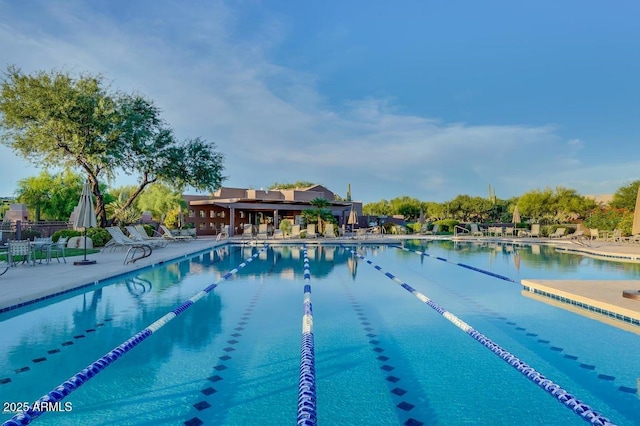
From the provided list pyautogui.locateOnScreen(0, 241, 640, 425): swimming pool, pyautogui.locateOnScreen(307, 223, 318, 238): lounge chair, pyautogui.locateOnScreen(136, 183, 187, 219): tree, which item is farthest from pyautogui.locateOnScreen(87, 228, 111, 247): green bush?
pyautogui.locateOnScreen(136, 183, 187, 219): tree

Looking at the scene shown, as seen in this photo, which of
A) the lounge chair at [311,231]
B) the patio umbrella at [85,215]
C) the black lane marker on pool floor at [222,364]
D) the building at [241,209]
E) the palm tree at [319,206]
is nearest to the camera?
the black lane marker on pool floor at [222,364]

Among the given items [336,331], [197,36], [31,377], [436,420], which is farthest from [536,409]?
[197,36]

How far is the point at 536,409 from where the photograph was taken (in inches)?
120

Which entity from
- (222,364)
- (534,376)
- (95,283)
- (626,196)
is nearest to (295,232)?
(95,283)

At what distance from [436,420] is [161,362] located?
2.66 meters

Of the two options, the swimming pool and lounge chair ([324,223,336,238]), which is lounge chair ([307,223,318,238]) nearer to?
lounge chair ([324,223,336,238])

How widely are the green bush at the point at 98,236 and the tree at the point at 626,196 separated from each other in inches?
1170

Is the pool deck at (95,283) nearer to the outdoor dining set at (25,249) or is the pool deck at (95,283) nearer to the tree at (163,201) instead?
the outdoor dining set at (25,249)

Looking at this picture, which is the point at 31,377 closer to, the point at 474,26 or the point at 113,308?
the point at 113,308

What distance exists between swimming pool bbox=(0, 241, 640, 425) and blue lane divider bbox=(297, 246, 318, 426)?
0.33 feet

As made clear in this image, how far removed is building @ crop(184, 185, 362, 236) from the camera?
82.5 ft

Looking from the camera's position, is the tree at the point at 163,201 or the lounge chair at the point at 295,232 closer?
the lounge chair at the point at 295,232

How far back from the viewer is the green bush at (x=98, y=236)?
1434 cm

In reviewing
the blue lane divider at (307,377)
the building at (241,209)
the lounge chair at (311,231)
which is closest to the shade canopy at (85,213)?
the blue lane divider at (307,377)
